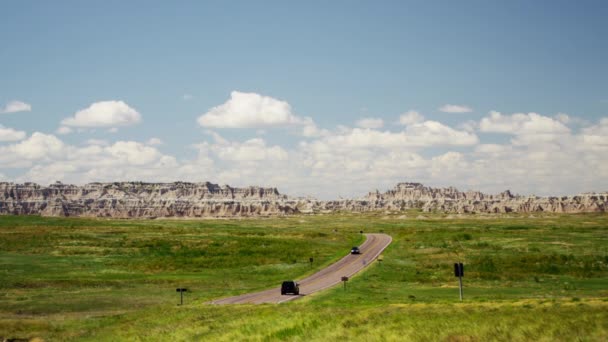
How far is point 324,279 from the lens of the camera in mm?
56500

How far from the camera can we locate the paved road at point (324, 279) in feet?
142

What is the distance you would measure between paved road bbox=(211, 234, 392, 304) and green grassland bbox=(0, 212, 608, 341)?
214 centimetres

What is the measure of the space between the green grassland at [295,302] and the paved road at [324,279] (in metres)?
2.14

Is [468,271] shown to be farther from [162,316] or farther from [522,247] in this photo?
[162,316]

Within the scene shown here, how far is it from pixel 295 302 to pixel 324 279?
59.6ft

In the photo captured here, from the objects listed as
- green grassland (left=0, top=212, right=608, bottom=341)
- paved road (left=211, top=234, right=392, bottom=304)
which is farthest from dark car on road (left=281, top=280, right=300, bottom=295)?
green grassland (left=0, top=212, right=608, bottom=341)

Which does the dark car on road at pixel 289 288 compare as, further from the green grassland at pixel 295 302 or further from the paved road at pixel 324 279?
the green grassland at pixel 295 302

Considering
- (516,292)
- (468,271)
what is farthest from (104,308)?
(468,271)

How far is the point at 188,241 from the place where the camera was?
100062 mm

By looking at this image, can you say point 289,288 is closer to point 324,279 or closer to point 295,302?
point 295,302

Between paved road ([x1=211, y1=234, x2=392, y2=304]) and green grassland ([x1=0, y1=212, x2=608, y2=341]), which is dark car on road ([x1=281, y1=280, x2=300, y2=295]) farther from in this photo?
green grassland ([x1=0, y1=212, x2=608, y2=341])

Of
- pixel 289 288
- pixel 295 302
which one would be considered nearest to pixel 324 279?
pixel 289 288

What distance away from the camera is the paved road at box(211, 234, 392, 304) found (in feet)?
142

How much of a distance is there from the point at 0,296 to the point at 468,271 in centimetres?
4574
